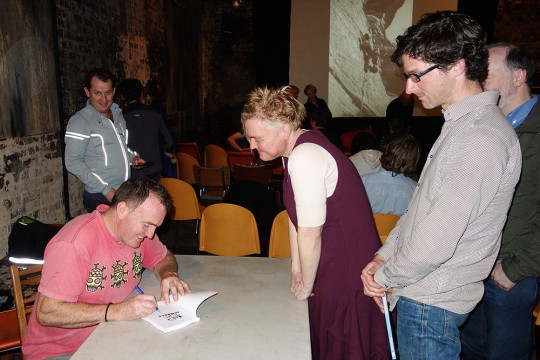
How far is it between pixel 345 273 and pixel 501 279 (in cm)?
62

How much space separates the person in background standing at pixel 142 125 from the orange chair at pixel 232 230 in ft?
4.37

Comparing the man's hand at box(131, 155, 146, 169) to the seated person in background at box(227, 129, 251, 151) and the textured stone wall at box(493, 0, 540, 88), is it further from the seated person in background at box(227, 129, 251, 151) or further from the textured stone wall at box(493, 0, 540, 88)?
the textured stone wall at box(493, 0, 540, 88)

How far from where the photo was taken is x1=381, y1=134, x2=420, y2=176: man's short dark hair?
2.95m

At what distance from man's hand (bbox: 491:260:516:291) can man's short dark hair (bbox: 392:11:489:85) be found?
830mm

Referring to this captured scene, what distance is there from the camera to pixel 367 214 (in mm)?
1792

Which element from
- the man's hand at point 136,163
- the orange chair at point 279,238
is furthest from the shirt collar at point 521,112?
the man's hand at point 136,163

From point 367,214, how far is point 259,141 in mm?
539

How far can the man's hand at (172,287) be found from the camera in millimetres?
1729

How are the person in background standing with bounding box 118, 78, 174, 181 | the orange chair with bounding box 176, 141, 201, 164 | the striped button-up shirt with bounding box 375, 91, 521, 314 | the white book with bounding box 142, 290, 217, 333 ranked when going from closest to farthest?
the striped button-up shirt with bounding box 375, 91, 521, 314, the white book with bounding box 142, 290, 217, 333, the person in background standing with bounding box 118, 78, 174, 181, the orange chair with bounding box 176, 141, 201, 164

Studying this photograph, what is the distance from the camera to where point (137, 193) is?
173 centimetres

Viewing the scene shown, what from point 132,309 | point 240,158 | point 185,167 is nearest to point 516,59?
point 132,309

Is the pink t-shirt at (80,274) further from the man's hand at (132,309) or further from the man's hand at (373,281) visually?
the man's hand at (373,281)

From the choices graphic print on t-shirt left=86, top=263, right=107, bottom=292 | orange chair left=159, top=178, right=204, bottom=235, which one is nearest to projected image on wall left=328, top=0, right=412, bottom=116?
orange chair left=159, top=178, right=204, bottom=235

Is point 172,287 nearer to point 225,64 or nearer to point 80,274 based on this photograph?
point 80,274
